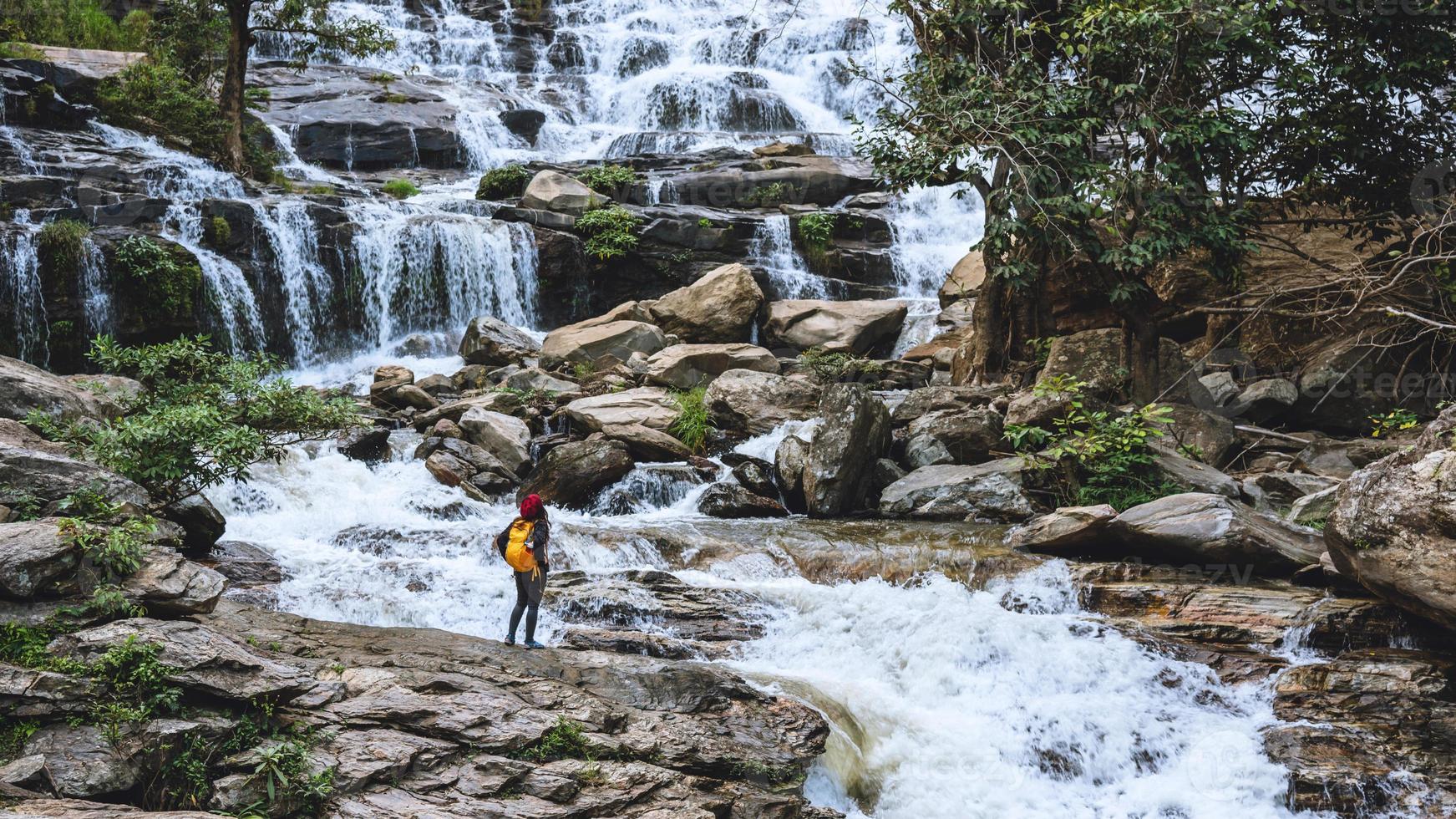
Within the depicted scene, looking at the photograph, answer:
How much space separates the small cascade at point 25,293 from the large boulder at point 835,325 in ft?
37.6

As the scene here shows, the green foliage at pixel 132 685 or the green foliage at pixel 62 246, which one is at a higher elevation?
the green foliage at pixel 62 246

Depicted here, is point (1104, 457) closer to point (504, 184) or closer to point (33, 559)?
point (33, 559)

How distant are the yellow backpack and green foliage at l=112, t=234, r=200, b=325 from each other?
12.0m

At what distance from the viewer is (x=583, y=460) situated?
12039mm

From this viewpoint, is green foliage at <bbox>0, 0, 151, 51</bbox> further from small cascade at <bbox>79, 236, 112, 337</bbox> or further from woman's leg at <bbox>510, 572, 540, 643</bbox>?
woman's leg at <bbox>510, 572, 540, 643</bbox>

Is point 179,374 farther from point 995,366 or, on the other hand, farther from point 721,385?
point 995,366

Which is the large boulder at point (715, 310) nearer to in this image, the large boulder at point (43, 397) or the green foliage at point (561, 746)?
the large boulder at point (43, 397)

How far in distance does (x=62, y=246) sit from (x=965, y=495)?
14.2m

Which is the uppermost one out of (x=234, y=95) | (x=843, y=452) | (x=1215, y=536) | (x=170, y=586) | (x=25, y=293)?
(x=234, y=95)

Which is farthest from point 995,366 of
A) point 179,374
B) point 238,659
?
point 238,659

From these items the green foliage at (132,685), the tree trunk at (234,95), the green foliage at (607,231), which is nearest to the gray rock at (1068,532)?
the green foliage at (132,685)

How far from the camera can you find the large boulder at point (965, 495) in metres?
10.9

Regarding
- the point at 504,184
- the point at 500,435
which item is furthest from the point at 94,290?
the point at 504,184

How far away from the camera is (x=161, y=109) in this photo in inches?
832
